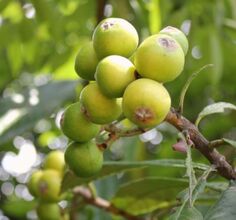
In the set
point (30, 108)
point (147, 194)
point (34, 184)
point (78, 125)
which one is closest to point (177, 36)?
point (78, 125)

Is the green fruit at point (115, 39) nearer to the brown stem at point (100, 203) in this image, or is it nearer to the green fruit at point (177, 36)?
the green fruit at point (177, 36)

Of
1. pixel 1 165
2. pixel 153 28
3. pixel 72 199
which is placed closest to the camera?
pixel 72 199

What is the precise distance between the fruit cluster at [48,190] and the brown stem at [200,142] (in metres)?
0.63

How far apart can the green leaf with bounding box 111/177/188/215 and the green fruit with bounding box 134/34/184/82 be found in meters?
0.56

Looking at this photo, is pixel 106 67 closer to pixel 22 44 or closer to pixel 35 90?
pixel 35 90

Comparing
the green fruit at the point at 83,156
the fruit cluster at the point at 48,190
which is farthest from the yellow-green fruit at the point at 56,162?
the green fruit at the point at 83,156

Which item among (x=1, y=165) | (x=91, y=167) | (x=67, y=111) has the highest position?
(x=67, y=111)

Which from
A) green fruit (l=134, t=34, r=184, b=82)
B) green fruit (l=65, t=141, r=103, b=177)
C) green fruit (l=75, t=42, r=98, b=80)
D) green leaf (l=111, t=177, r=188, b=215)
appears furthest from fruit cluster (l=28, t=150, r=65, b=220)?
green fruit (l=134, t=34, r=184, b=82)

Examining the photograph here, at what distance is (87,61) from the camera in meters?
1.03

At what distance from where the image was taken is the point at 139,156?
7.32 feet

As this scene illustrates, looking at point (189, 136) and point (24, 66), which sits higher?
point (189, 136)

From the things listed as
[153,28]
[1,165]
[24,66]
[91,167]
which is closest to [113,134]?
[91,167]

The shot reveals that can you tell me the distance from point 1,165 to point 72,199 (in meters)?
1.04

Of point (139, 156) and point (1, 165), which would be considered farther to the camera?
point (1, 165)
